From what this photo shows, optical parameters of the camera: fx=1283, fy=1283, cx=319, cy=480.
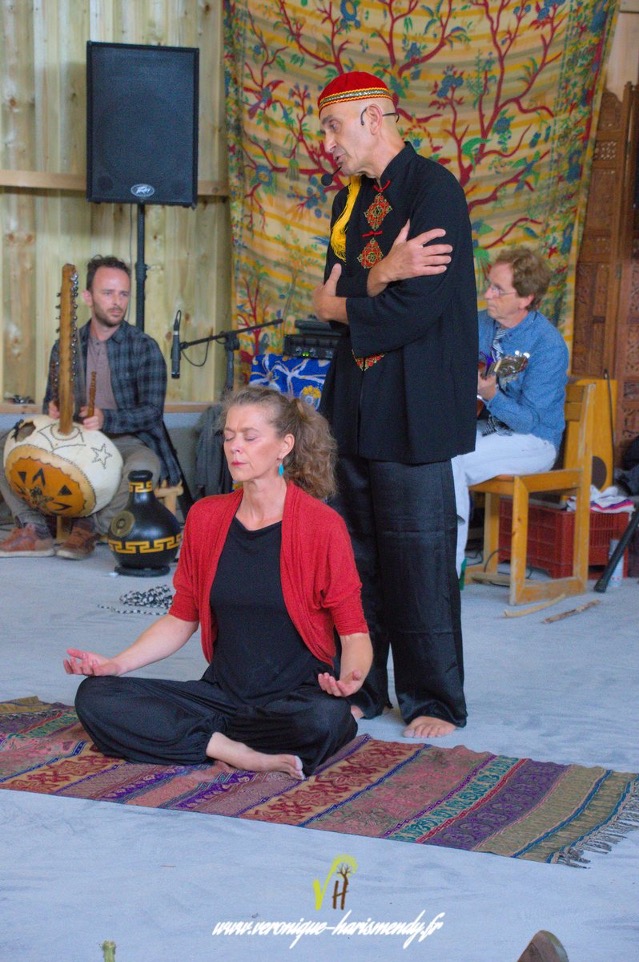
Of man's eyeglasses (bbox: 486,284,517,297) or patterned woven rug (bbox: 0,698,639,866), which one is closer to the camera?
patterned woven rug (bbox: 0,698,639,866)

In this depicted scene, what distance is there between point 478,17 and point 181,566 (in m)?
3.74

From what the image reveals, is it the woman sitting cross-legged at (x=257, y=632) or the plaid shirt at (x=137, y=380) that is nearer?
the woman sitting cross-legged at (x=257, y=632)

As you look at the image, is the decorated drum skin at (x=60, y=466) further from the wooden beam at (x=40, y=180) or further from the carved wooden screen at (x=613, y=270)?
the carved wooden screen at (x=613, y=270)

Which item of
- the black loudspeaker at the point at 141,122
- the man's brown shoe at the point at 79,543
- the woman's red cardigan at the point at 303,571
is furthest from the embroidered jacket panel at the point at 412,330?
the black loudspeaker at the point at 141,122

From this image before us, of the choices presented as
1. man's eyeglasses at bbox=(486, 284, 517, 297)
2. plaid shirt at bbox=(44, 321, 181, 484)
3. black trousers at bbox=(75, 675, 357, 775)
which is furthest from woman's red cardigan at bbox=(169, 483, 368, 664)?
plaid shirt at bbox=(44, 321, 181, 484)

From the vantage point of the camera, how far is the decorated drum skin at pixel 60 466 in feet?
15.6

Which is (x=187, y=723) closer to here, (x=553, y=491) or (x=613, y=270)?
(x=553, y=491)

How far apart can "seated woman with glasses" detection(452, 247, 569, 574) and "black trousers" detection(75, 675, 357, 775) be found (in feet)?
6.36

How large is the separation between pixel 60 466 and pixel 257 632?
2.27m

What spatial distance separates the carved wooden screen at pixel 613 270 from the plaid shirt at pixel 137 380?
1947mm

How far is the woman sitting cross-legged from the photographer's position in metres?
2.60

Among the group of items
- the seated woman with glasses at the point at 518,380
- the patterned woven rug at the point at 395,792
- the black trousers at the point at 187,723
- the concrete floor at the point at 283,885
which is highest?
the seated woman with glasses at the point at 518,380

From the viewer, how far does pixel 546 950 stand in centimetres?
112

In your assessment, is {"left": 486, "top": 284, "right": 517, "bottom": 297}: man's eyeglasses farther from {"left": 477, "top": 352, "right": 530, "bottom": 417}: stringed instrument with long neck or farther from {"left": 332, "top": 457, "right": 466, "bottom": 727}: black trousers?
{"left": 332, "top": 457, "right": 466, "bottom": 727}: black trousers
